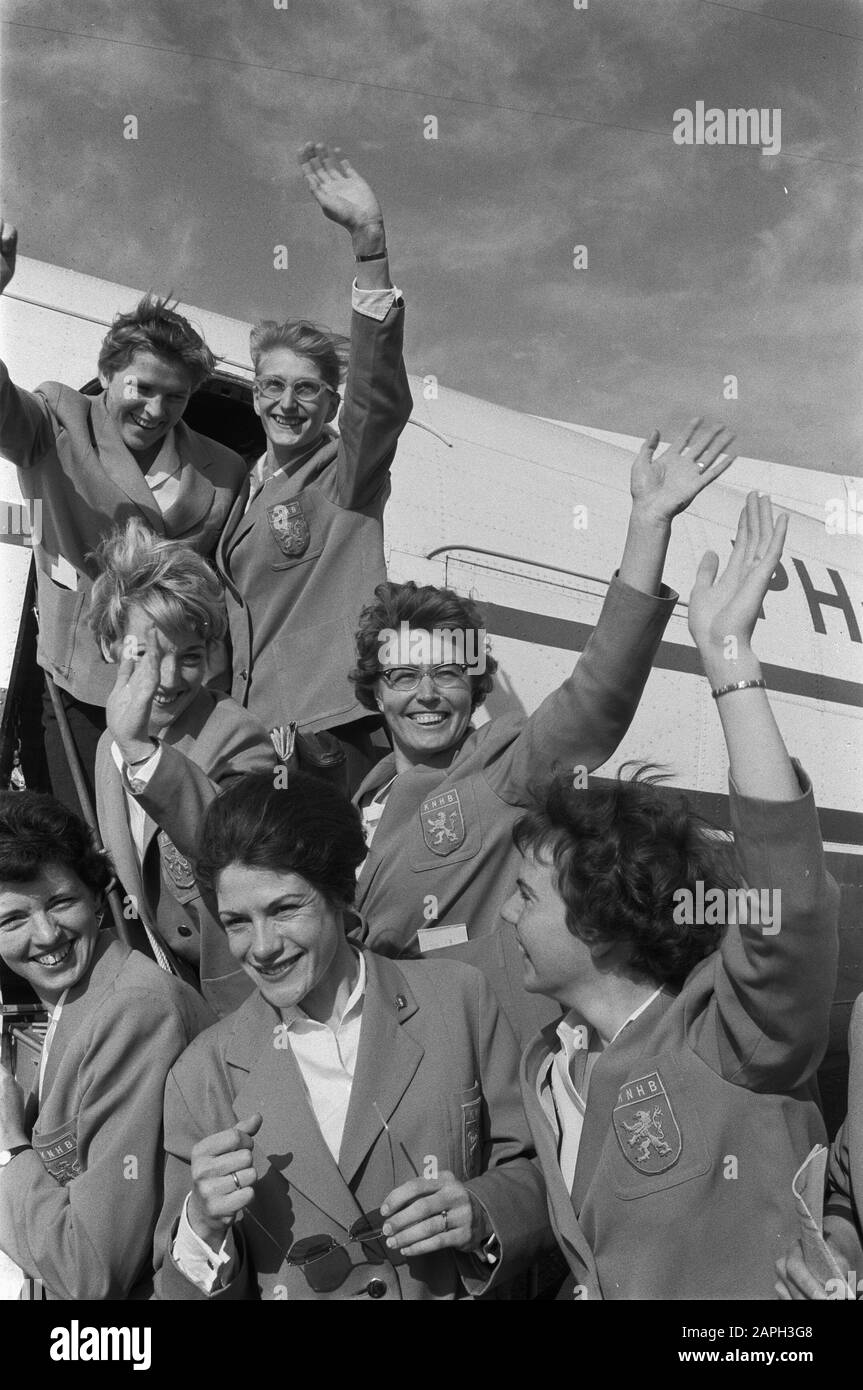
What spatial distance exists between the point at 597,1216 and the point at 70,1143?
116 centimetres

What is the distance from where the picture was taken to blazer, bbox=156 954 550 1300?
7.91 feet

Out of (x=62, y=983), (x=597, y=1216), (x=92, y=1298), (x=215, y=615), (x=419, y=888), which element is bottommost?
(x=92, y=1298)

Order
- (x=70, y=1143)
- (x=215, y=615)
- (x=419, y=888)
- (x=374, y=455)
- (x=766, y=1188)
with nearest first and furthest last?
(x=766, y=1188) → (x=70, y=1143) → (x=419, y=888) → (x=215, y=615) → (x=374, y=455)

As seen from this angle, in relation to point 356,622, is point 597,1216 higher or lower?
lower

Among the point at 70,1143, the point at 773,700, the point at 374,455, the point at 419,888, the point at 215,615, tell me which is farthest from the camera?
the point at 773,700

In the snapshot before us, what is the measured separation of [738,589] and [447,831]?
1.24m

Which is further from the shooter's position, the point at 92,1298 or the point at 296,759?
the point at 296,759

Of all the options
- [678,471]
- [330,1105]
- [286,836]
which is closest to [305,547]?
[678,471]

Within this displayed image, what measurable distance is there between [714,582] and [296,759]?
6.82 ft

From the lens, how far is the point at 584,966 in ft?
7.98

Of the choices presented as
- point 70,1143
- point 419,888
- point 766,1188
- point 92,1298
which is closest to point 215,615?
point 419,888

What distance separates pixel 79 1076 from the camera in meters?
2.67

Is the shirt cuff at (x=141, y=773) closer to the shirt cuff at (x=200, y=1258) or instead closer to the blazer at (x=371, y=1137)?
Result: the blazer at (x=371, y=1137)

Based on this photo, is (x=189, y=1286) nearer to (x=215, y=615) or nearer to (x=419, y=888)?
(x=419, y=888)
